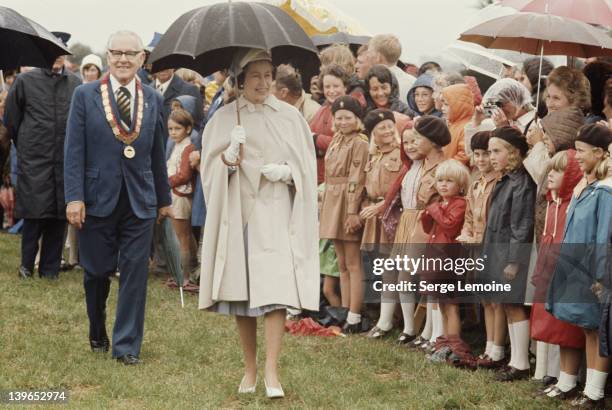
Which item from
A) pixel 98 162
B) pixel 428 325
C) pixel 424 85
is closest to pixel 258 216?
pixel 98 162

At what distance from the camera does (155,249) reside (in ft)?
42.8

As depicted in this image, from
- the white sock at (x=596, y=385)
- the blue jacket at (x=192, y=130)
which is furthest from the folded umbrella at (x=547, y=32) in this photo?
the blue jacket at (x=192, y=130)

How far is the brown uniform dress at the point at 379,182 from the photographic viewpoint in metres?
9.41

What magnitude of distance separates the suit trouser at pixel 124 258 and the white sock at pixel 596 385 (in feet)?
10.4

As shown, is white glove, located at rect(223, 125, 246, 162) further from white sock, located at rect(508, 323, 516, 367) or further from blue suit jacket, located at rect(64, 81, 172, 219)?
white sock, located at rect(508, 323, 516, 367)

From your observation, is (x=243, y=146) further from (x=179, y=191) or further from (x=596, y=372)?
(x=179, y=191)

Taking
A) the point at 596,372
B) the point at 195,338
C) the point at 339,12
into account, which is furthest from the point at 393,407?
the point at 339,12

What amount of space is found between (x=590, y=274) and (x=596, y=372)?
0.60m

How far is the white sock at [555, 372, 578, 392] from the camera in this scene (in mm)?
7133

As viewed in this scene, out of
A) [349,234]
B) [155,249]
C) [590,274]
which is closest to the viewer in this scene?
[590,274]

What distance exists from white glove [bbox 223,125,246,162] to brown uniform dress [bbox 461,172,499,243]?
2.08m

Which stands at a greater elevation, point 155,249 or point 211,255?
point 211,255

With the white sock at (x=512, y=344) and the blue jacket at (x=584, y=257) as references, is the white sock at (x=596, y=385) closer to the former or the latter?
the blue jacket at (x=584, y=257)

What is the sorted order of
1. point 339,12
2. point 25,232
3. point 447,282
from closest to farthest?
point 447,282 → point 25,232 → point 339,12
